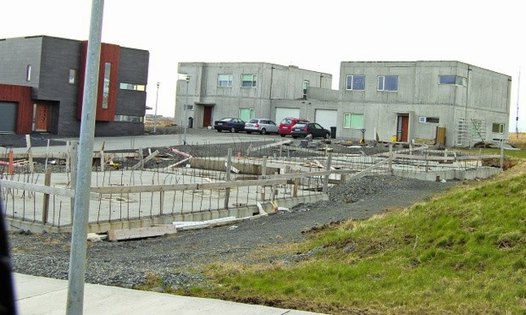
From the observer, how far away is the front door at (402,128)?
56.0 metres

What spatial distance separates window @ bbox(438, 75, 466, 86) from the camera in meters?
53.2

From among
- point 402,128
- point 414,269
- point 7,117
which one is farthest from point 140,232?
point 402,128

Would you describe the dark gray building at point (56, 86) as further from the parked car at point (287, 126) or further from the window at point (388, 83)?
the window at point (388, 83)

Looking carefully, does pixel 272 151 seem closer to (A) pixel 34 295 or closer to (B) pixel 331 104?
(B) pixel 331 104

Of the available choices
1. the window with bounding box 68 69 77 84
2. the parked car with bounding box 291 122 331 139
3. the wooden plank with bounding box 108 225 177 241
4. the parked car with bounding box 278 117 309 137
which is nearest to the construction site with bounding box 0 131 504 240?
the wooden plank with bounding box 108 225 177 241

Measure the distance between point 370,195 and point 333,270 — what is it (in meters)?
14.8

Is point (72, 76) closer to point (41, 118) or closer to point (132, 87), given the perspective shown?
point (41, 118)

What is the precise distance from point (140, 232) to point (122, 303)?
24.2ft

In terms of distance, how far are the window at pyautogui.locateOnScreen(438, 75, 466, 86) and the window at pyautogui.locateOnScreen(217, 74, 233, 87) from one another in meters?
23.7

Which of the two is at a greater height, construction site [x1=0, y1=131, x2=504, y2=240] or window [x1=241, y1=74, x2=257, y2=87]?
window [x1=241, y1=74, x2=257, y2=87]

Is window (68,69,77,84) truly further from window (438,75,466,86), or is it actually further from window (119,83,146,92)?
window (438,75,466,86)

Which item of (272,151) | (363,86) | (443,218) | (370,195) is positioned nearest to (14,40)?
(272,151)

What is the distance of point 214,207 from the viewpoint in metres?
19.5

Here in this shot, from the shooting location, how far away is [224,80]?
70.3m
